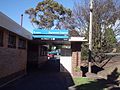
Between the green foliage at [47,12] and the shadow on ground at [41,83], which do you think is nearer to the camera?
the shadow on ground at [41,83]

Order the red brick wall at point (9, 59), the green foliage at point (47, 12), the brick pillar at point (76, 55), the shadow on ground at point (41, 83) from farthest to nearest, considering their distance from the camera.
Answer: the green foliage at point (47, 12)
the brick pillar at point (76, 55)
the red brick wall at point (9, 59)
the shadow on ground at point (41, 83)

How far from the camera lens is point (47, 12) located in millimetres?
52906

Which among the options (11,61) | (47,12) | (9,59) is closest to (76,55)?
(11,61)

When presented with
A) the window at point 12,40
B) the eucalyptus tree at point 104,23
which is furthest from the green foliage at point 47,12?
the window at point 12,40

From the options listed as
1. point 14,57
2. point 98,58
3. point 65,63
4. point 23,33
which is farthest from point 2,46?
point 98,58

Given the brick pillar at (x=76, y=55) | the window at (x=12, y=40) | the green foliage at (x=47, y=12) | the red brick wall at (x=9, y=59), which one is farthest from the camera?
the green foliage at (x=47, y=12)

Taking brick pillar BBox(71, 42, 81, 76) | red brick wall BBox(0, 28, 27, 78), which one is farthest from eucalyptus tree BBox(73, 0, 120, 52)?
red brick wall BBox(0, 28, 27, 78)

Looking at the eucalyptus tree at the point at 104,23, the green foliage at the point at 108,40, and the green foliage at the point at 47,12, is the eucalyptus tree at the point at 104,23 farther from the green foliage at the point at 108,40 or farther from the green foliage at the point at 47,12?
the green foliage at the point at 47,12

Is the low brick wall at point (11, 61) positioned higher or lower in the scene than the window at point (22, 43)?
lower

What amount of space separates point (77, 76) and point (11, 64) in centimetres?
628

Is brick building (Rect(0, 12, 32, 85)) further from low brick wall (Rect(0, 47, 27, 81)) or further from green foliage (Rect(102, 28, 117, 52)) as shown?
green foliage (Rect(102, 28, 117, 52))

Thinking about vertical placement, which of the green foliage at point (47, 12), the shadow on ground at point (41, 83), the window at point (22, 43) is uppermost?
the green foliage at point (47, 12)

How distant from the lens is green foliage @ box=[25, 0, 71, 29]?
172 ft

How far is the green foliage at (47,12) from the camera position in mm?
52344
